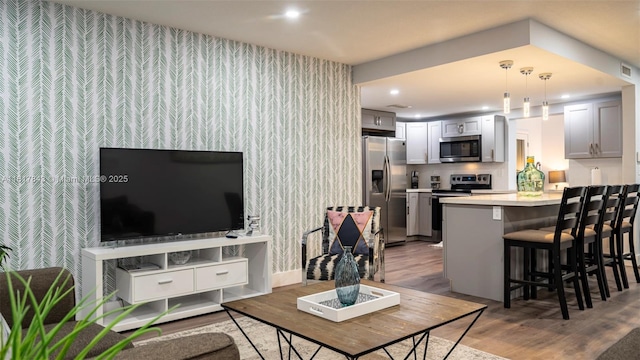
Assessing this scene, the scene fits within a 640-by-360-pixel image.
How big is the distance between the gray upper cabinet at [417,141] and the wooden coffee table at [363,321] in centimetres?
635

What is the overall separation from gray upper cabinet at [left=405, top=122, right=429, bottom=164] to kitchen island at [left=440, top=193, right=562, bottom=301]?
13.6ft

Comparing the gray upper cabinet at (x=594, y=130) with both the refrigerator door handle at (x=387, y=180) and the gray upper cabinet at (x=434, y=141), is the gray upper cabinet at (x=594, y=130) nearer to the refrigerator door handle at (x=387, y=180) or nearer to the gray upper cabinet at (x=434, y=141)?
the gray upper cabinet at (x=434, y=141)

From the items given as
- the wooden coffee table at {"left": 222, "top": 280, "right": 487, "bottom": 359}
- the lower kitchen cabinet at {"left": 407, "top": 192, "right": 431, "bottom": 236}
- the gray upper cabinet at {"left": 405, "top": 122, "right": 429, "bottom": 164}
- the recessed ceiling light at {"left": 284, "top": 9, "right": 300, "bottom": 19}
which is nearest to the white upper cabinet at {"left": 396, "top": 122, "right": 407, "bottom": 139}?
the gray upper cabinet at {"left": 405, "top": 122, "right": 429, "bottom": 164}

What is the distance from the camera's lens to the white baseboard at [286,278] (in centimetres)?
466

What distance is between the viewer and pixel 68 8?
137 inches

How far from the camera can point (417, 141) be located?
28.3ft

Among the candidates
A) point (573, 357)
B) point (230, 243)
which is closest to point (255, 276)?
point (230, 243)

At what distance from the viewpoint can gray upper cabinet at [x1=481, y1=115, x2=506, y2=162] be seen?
303 inches

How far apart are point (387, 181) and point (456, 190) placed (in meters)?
1.42

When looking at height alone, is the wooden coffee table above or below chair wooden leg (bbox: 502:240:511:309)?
above

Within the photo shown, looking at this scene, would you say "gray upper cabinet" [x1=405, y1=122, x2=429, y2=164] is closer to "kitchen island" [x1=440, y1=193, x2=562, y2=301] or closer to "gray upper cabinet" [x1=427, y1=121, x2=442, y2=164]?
"gray upper cabinet" [x1=427, y1=121, x2=442, y2=164]

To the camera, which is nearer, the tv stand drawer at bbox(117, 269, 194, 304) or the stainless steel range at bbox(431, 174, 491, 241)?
the tv stand drawer at bbox(117, 269, 194, 304)

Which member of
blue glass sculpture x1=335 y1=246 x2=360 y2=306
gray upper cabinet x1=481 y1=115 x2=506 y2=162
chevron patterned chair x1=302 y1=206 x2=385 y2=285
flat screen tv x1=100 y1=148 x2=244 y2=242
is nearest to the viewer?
blue glass sculpture x1=335 y1=246 x2=360 y2=306

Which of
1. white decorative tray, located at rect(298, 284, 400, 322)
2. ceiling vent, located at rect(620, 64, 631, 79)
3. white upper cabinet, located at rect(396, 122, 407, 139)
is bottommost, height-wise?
white decorative tray, located at rect(298, 284, 400, 322)
